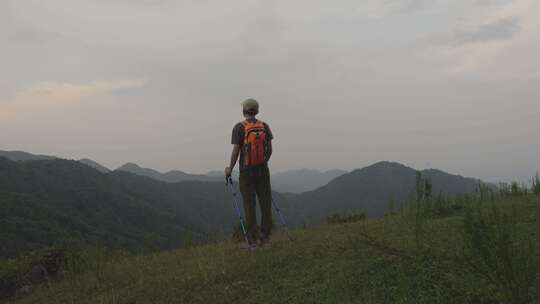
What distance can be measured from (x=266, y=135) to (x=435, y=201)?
440cm

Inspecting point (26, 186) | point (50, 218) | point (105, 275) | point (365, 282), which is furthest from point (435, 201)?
point (26, 186)

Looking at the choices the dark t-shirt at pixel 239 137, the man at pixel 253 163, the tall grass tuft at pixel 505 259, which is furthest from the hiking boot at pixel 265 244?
the tall grass tuft at pixel 505 259

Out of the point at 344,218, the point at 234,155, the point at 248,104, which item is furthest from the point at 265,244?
the point at 344,218

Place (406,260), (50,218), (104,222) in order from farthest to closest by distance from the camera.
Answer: (104,222) < (50,218) < (406,260)

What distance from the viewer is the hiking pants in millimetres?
8609

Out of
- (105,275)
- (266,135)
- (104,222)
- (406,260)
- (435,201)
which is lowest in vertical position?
(104,222)

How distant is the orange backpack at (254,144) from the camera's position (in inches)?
328

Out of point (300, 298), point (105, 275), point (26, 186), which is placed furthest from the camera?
point (26, 186)

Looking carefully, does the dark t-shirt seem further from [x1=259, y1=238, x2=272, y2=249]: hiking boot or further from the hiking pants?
[x1=259, y1=238, x2=272, y2=249]: hiking boot

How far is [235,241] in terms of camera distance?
1092 centimetres

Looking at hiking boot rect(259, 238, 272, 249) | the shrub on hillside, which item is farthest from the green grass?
the shrub on hillside

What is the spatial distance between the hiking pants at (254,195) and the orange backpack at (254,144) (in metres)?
0.27

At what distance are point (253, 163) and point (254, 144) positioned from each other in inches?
14.8

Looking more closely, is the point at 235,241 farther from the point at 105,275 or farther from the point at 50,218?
the point at 50,218
